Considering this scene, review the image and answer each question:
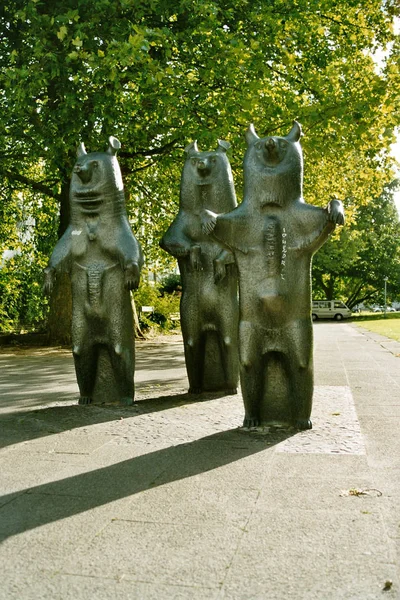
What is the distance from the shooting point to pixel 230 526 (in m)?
3.46

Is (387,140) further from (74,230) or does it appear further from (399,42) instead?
(74,230)

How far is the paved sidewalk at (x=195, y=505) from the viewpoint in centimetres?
284

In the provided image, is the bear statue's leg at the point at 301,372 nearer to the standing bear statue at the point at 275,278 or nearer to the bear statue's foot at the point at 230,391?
the standing bear statue at the point at 275,278

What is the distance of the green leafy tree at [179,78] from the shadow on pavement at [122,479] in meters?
8.16

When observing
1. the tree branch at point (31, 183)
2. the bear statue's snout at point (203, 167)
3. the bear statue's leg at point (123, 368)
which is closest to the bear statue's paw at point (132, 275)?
the bear statue's leg at point (123, 368)

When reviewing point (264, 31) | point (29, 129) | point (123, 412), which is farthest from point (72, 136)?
point (123, 412)

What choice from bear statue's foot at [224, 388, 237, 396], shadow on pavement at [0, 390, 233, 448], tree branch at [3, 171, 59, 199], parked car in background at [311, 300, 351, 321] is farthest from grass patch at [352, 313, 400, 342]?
shadow on pavement at [0, 390, 233, 448]

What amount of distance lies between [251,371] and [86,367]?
204 cm

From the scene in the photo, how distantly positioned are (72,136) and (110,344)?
22.9 feet

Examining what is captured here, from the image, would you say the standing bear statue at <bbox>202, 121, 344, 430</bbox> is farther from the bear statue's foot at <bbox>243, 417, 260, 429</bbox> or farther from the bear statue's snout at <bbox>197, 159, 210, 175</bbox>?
the bear statue's snout at <bbox>197, 159, 210, 175</bbox>

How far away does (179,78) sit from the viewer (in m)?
13.1

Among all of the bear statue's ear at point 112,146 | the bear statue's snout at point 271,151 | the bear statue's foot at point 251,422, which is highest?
the bear statue's ear at point 112,146

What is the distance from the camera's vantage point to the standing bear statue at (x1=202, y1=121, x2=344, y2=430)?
584 cm

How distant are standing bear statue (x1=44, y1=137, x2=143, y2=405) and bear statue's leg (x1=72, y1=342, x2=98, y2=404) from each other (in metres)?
0.01
